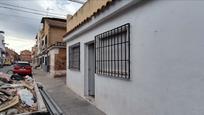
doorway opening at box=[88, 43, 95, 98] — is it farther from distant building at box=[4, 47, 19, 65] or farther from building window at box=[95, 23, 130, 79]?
Result: distant building at box=[4, 47, 19, 65]

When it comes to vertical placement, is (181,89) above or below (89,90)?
above

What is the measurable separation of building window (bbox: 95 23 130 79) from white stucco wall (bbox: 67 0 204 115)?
219 millimetres

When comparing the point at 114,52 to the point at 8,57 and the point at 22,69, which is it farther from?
the point at 8,57

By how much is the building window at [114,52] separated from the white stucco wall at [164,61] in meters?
0.22

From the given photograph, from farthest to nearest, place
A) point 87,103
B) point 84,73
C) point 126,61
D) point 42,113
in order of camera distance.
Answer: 1. point 84,73
2. point 87,103
3. point 126,61
4. point 42,113

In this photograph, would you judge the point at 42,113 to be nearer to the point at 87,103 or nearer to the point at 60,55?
the point at 87,103

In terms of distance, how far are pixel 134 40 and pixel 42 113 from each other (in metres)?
2.70

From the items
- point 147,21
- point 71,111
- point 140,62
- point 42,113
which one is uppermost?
point 147,21

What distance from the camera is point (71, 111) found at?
6324 millimetres

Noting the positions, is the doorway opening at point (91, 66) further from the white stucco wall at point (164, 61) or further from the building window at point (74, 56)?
the white stucco wall at point (164, 61)

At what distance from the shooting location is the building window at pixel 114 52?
16.0ft

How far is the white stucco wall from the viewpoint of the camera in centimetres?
278

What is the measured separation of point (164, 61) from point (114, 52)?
7.72 feet

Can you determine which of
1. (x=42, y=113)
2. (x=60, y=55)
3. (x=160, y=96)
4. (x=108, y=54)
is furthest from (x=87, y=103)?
(x=60, y=55)
